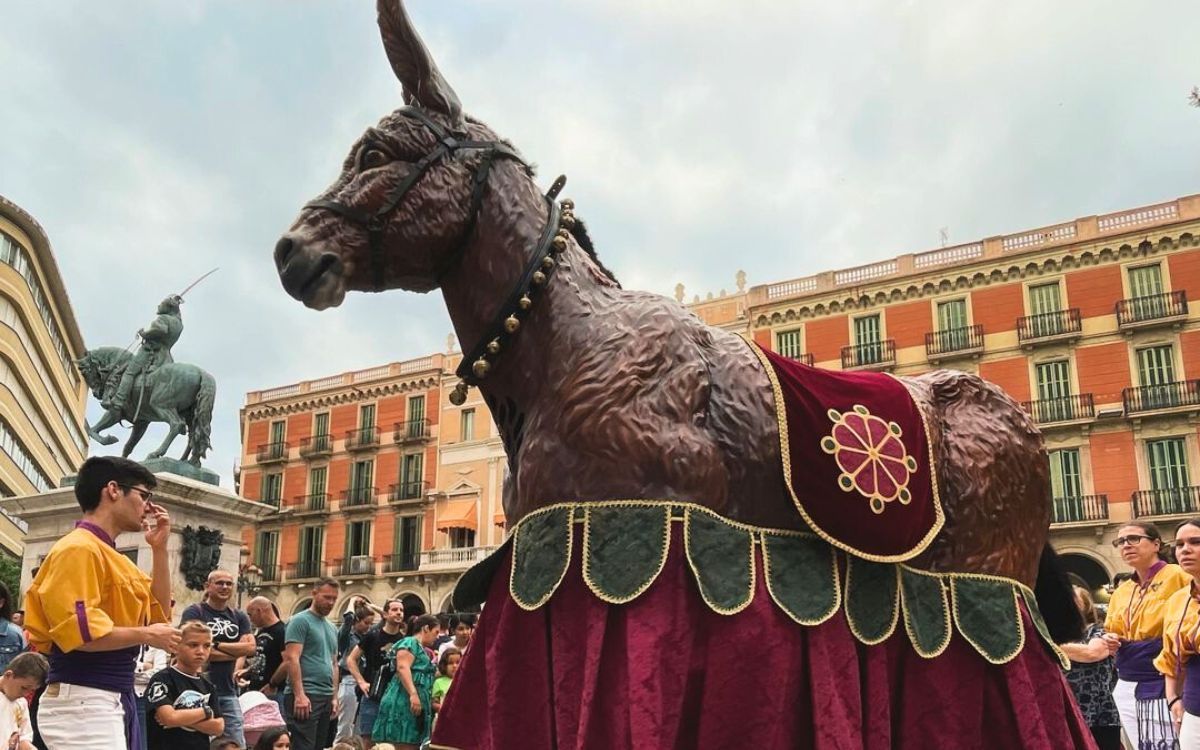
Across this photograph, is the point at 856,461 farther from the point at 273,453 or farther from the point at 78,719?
the point at 273,453

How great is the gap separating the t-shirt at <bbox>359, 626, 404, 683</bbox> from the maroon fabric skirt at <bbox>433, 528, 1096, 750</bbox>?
7.63 metres

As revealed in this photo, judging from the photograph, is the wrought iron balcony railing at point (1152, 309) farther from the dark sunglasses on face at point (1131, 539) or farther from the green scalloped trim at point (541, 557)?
the green scalloped trim at point (541, 557)

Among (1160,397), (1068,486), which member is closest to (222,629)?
(1068,486)

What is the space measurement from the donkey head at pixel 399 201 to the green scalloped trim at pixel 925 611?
1492mm

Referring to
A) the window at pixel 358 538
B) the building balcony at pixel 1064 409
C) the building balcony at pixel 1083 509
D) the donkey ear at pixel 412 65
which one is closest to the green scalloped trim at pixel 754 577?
the donkey ear at pixel 412 65

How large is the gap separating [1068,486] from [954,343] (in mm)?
5307

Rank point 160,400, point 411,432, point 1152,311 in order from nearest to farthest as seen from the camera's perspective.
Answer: point 160,400, point 1152,311, point 411,432

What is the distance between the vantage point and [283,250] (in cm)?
264

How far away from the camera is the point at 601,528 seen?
A: 2.37 metres

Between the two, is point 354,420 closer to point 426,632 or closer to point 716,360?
point 426,632

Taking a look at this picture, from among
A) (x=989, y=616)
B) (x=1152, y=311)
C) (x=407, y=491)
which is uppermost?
(x=1152, y=311)

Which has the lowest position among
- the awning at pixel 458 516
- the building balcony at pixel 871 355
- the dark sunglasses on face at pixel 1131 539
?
the dark sunglasses on face at pixel 1131 539

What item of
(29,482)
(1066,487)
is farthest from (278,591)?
(1066,487)

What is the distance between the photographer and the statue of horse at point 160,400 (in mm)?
13469
